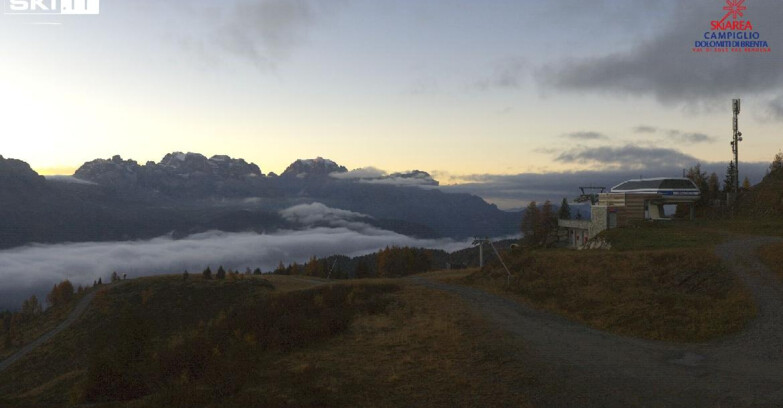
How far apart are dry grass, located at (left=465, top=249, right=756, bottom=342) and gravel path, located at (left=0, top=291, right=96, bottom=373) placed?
72850 mm

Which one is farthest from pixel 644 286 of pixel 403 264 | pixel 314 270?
pixel 314 270

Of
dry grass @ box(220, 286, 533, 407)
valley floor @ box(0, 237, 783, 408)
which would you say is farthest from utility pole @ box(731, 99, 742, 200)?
dry grass @ box(220, 286, 533, 407)

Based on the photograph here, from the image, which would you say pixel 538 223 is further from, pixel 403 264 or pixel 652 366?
pixel 652 366

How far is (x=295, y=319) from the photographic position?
2839 centimetres

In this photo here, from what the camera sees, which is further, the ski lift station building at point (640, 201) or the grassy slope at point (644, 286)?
the ski lift station building at point (640, 201)

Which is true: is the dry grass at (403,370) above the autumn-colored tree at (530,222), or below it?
below

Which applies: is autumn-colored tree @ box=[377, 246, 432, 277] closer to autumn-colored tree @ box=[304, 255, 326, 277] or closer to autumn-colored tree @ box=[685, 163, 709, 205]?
autumn-colored tree @ box=[304, 255, 326, 277]

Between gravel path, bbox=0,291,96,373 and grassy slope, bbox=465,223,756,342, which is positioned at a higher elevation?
grassy slope, bbox=465,223,756,342

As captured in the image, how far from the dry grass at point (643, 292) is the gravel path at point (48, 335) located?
72.9 metres

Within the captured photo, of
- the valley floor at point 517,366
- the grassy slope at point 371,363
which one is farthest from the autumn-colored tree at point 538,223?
the valley floor at point 517,366

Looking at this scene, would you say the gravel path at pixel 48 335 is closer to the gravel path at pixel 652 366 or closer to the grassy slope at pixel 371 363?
the grassy slope at pixel 371 363

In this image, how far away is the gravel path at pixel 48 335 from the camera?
69.2 m

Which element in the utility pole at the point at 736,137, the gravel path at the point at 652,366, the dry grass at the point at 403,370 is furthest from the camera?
the utility pole at the point at 736,137

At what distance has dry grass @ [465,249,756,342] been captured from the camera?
2252 centimetres
